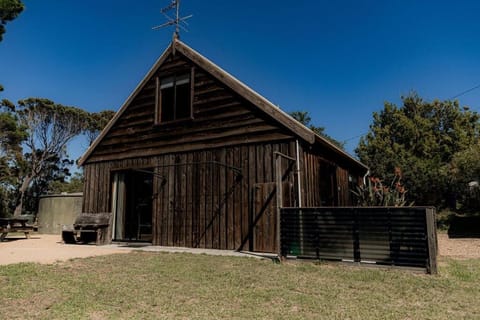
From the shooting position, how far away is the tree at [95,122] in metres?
30.8

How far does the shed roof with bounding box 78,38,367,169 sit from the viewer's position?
25.7ft

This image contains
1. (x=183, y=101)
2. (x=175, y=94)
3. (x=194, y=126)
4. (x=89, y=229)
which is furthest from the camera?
(x=89, y=229)

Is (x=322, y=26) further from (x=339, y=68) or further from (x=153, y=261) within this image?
(x=153, y=261)

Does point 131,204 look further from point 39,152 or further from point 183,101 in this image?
point 39,152

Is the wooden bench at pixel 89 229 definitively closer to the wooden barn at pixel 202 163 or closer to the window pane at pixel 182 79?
the wooden barn at pixel 202 163

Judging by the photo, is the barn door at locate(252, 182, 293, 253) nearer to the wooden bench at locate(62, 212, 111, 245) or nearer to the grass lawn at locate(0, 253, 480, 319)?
the grass lawn at locate(0, 253, 480, 319)

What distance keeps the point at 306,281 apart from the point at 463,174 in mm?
17268

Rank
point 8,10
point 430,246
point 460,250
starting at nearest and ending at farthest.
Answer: point 430,246 → point 460,250 → point 8,10

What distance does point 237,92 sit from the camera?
8.83 meters

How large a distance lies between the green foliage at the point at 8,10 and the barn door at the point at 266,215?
42.2 feet

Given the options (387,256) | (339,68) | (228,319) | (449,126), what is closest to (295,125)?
(387,256)

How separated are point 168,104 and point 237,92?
285cm

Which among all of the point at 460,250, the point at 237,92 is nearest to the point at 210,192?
the point at 237,92

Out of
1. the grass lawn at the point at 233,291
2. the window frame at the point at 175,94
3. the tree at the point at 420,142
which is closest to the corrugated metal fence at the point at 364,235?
the grass lawn at the point at 233,291
